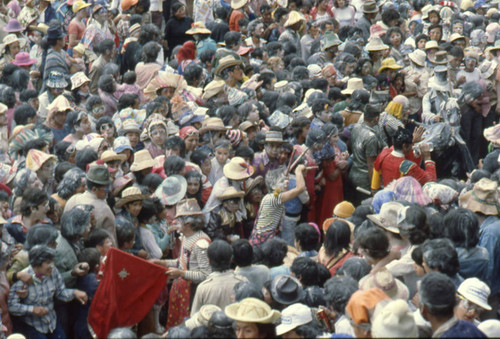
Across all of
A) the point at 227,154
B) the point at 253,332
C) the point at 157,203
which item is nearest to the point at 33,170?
the point at 157,203

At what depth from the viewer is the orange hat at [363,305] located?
5.92m

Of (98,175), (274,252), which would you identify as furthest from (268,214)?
(98,175)

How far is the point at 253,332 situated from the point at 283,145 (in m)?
4.44

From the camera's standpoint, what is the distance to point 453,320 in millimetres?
6082

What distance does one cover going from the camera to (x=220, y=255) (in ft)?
25.6

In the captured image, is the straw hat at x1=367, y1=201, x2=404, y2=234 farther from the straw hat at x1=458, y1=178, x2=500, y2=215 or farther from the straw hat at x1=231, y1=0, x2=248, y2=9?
the straw hat at x1=231, y1=0, x2=248, y2=9

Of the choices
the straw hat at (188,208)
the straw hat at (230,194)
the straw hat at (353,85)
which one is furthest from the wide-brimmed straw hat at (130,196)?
the straw hat at (353,85)

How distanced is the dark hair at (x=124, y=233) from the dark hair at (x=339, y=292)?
2.28 metres

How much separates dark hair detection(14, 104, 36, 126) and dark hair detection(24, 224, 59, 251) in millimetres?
3878

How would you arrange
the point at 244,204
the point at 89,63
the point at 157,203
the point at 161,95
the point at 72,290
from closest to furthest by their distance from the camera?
1. the point at 72,290
2. the point at 157,203
3. the point at 244,204
4. the point at 161,95
5. the point at 89,63

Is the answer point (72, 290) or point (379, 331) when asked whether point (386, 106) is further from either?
point (379, 331)

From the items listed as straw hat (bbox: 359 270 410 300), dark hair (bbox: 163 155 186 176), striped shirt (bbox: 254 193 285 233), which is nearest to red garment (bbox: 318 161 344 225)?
striped shirt (bbox: 254 193 285 233)

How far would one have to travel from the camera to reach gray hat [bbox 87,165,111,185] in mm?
8992

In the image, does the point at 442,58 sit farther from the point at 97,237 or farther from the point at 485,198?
the point at 97,237
